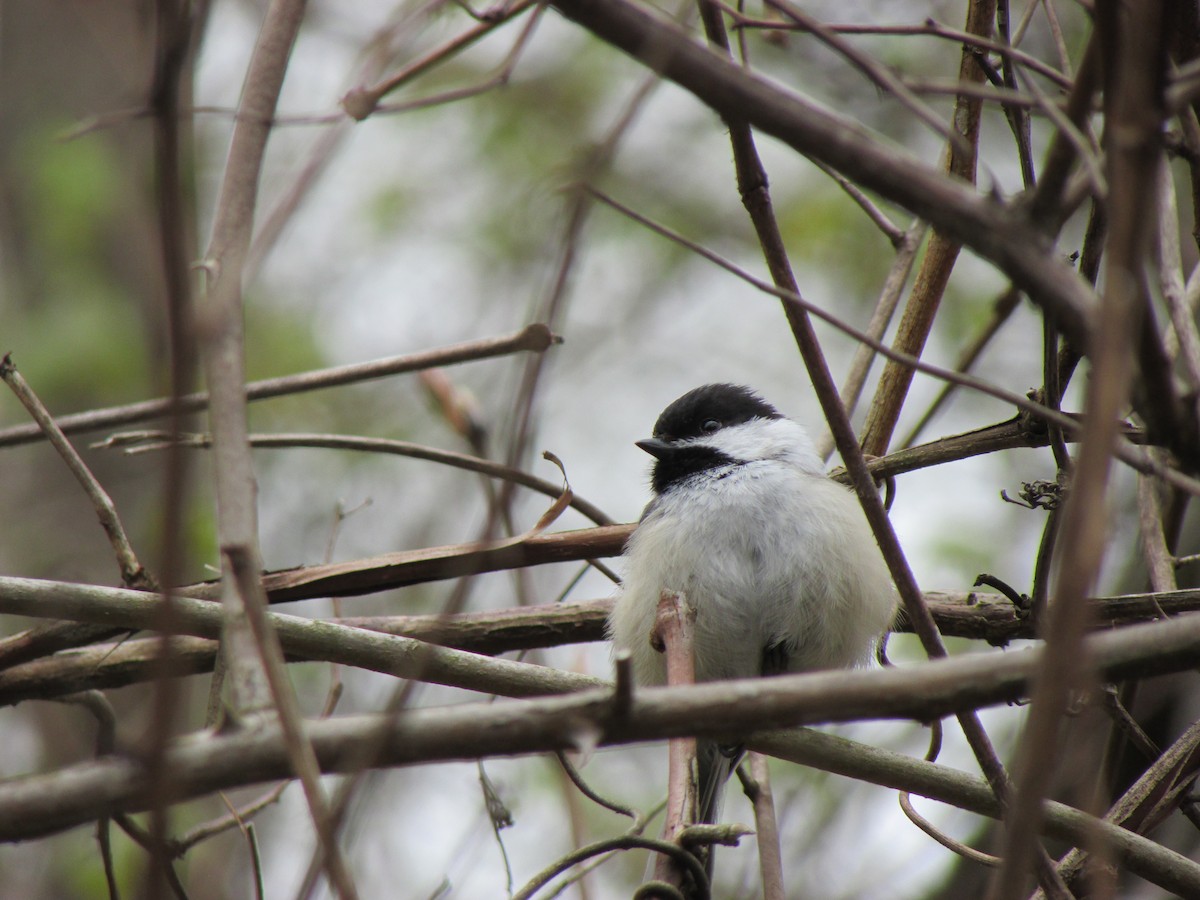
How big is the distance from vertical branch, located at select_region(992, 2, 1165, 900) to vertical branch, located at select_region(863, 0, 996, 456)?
3.85 feet

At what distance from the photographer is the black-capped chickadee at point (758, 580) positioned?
253cm

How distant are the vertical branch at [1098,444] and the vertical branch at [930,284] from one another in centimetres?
117

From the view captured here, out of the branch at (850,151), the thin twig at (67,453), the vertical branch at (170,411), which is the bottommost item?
the vertical branch at (170,411)

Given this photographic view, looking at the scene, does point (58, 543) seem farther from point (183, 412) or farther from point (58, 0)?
point (183, 412)

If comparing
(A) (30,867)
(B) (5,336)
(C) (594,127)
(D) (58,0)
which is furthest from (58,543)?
(C) (594,127)

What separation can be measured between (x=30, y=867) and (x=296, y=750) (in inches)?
173

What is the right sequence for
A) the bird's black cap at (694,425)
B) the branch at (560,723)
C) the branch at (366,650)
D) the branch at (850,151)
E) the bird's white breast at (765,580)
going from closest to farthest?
the branch at (560,723) → the branch at (850,151) → the branch at (366,650) → the bird's white breast at (765,580) → the bird's black cap at (694,425)

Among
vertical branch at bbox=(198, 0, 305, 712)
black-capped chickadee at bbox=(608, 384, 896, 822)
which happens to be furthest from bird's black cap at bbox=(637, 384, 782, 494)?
vertical branch at bbox=(198, 0, 305, 712)

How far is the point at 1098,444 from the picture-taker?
0.79 m

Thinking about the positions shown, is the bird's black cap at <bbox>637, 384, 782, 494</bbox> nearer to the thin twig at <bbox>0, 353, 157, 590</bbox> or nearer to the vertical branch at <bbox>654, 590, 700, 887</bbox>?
the vertical branch at <bbox>654, 590, 700, 887</bbox>

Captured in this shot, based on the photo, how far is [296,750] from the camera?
34.5 inches

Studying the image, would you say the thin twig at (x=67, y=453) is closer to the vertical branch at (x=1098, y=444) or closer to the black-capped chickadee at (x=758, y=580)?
the black-capped chickadee at (x=758, y=580)

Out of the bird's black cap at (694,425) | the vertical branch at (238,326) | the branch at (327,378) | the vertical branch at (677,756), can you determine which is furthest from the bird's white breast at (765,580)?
the vertical branch at (238,326)

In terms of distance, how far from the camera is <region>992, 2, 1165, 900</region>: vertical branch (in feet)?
2.47
